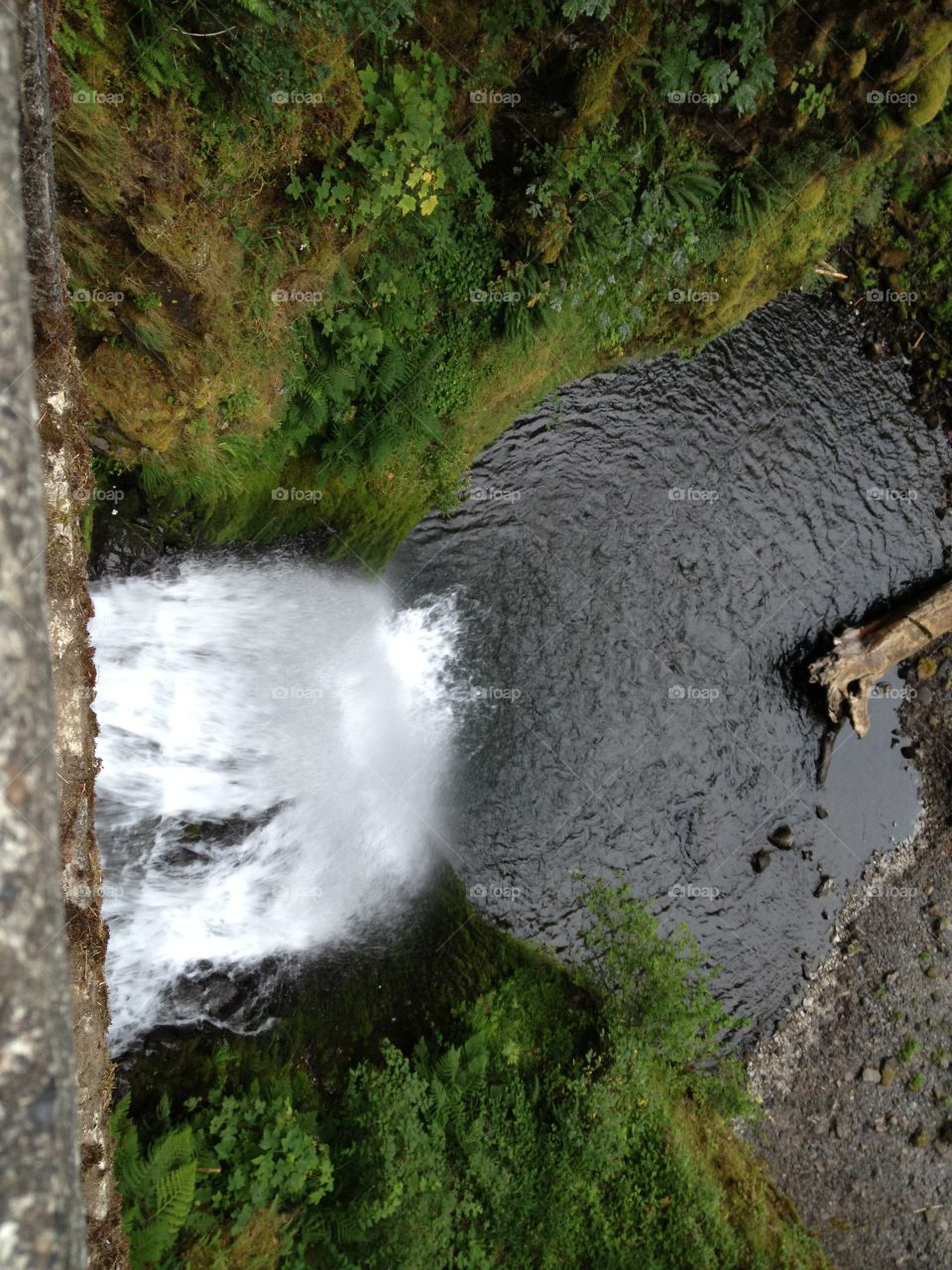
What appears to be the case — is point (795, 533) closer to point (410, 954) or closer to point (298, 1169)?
point (410, 954)

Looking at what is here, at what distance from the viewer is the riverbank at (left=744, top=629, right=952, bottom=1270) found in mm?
10414

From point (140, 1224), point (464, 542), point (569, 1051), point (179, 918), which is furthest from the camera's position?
point (464, 542)

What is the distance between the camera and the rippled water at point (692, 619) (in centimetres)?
994

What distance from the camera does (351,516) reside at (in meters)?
9.12

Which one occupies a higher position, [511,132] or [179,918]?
[511,132]

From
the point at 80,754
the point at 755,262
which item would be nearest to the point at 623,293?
the point at 755,262

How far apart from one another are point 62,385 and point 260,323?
235cm
